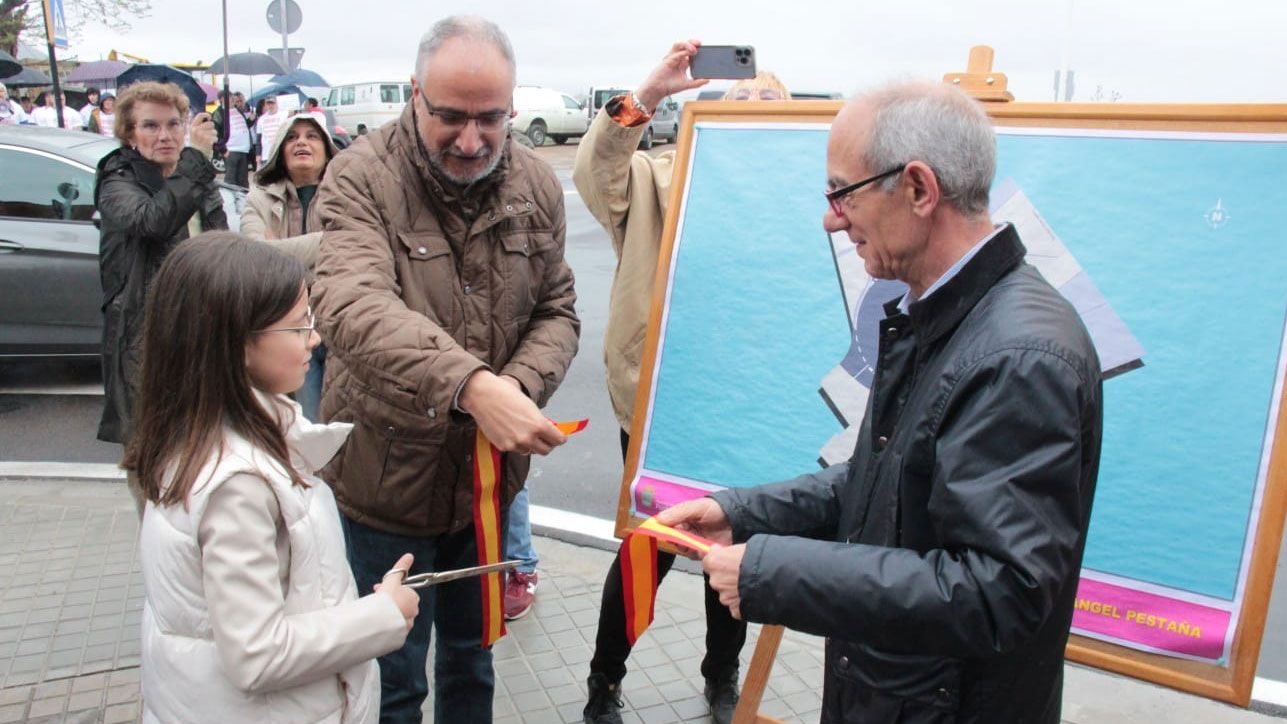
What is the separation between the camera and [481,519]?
7.60ft

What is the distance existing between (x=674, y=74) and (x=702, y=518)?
4.14 ft

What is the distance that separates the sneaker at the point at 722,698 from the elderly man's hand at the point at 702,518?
1.42 m

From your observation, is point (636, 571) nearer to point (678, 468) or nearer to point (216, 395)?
point (678, 468)

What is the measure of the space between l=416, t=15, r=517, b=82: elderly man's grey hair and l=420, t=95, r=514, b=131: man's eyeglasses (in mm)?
69

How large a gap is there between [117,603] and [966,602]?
3.57 meters

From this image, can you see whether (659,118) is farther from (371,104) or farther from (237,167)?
(237,167)

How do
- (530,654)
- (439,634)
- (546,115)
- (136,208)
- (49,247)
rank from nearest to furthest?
(439,634) < (530,654) < (136,208) < (49,247) < (546,115)

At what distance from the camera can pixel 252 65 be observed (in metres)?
24.2

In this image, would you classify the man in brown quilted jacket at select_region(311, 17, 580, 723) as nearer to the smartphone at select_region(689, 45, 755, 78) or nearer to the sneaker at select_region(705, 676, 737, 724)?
the smartphone at select_region(689, 45, 755, 78)

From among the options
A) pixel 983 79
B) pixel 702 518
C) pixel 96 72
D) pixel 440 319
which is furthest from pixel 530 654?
pixel 96 72

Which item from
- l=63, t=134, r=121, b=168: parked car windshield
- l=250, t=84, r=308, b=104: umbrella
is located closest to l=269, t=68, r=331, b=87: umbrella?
l=250, t=84, r=308, b=104: umbrella

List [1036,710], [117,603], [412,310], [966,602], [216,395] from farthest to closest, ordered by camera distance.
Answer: [117,603] < [412,310] < [216,395] < [1036,710] < [966,602]

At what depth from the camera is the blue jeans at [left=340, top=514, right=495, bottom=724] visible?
2.45m

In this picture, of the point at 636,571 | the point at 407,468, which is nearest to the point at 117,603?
the point at 407,468
